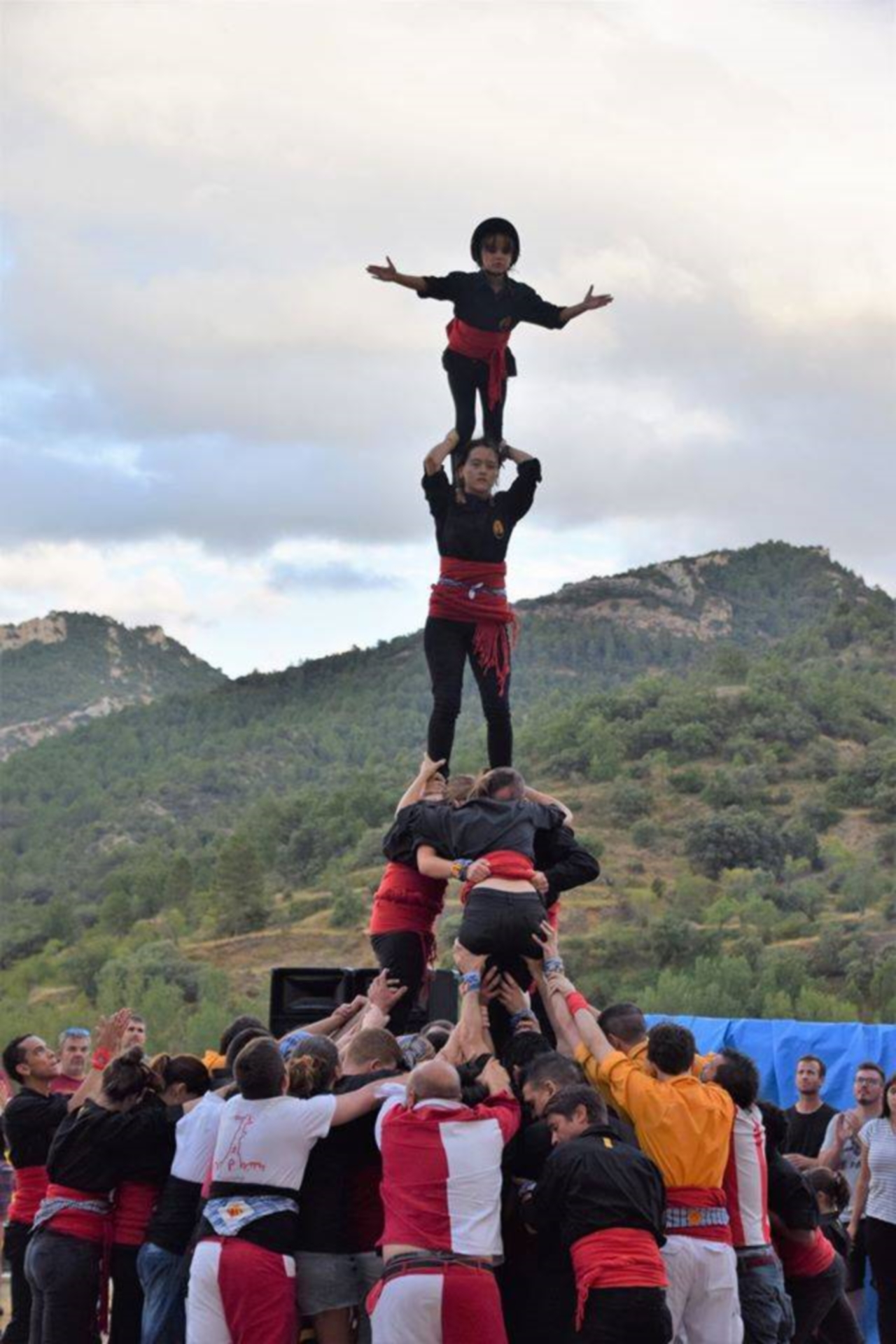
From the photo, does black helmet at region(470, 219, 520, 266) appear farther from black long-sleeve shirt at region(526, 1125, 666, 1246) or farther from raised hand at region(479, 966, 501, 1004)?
black long-sleeve shirt at region(526, 1125, 666, 1246)

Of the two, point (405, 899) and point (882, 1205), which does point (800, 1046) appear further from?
point (405, 899)

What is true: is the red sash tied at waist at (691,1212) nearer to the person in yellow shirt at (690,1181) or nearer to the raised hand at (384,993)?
the person in yellow shirt at (690,1181)

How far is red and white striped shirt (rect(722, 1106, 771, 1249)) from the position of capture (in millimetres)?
6336

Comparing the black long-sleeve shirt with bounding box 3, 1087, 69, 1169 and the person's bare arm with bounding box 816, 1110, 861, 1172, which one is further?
the person's bare arm with bounding box 816, 1110, 861, 1172

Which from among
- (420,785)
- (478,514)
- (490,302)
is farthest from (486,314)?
(420,785)

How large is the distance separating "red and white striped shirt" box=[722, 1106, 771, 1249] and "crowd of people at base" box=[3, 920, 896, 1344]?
0.01m

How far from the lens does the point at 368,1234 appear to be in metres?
6.15

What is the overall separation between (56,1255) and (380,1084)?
5.04ft

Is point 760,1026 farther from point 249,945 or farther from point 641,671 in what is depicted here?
point 641,671

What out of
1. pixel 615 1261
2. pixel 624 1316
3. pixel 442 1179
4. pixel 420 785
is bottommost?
pixel 624 1316

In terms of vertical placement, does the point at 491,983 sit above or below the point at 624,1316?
above

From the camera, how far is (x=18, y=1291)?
8.19 meters

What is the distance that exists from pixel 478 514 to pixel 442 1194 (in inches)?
186

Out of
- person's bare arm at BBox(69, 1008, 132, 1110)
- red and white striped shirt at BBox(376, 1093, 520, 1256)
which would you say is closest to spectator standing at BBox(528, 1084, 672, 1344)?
red and white striped shirt at BBox(376, 1093, 520, 1256)
